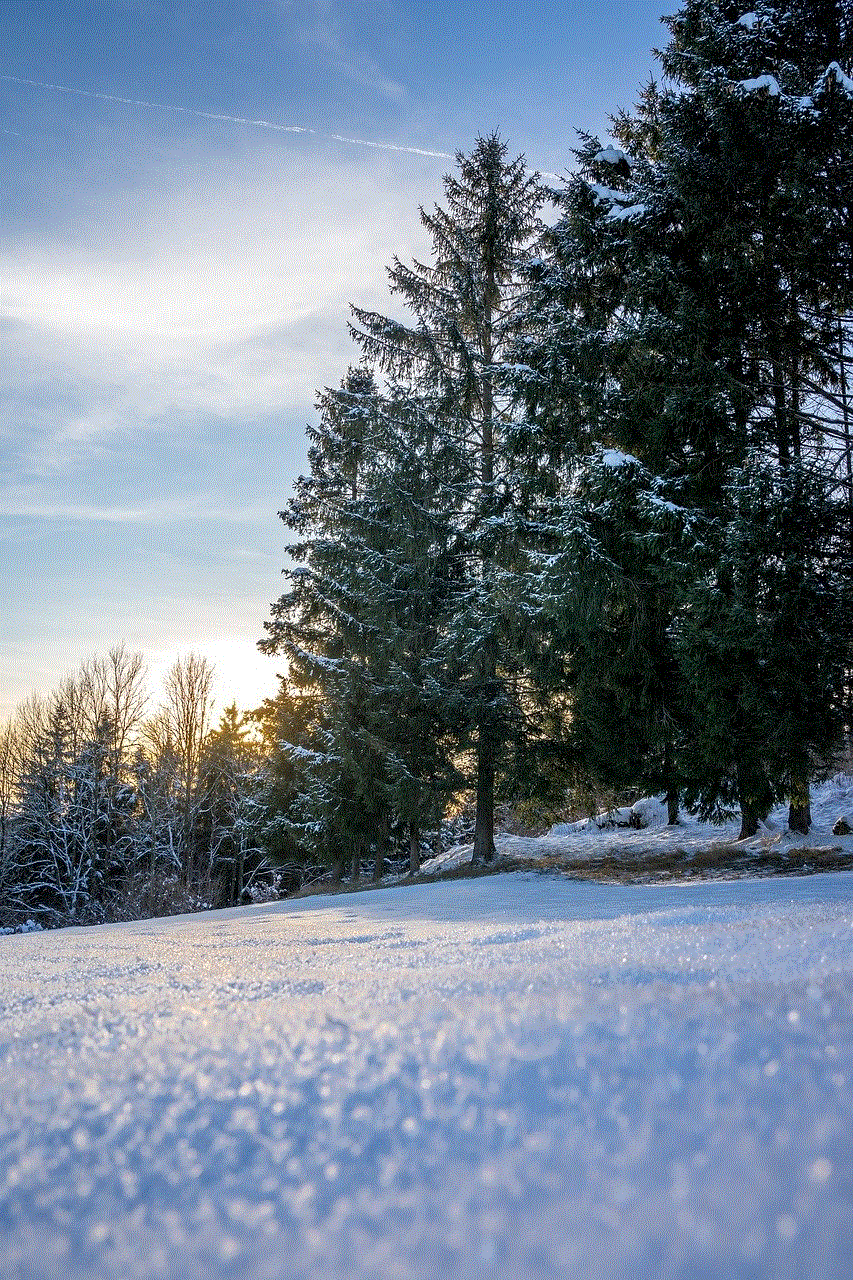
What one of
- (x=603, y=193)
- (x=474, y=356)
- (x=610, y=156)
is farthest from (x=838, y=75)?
(x=474, y=356)

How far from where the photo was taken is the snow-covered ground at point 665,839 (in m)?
9.95

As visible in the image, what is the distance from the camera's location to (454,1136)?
438 mm

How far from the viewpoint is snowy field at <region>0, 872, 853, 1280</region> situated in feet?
1.08

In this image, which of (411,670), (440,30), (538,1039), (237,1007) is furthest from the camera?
(440,30)

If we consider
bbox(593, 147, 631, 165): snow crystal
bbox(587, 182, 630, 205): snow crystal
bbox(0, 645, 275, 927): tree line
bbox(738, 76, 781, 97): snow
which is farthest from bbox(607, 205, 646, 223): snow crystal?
bbox(0, 645, 275, 927): tree line

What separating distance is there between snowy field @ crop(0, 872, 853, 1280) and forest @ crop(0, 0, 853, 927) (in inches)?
260

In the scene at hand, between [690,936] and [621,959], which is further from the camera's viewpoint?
[690,936]

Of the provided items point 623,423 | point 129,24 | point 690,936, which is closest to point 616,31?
point 623,423

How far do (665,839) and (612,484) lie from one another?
25.9 ft

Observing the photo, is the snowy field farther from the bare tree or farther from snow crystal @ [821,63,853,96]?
the bare tree

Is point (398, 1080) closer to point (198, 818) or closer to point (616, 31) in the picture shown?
point (616, 31)

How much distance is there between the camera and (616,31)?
11.2m

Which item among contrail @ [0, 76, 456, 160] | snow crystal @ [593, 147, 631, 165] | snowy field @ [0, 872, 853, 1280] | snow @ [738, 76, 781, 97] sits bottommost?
snowy field @ [0, 872, 853, 1280]

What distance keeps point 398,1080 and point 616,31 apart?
15243mm
